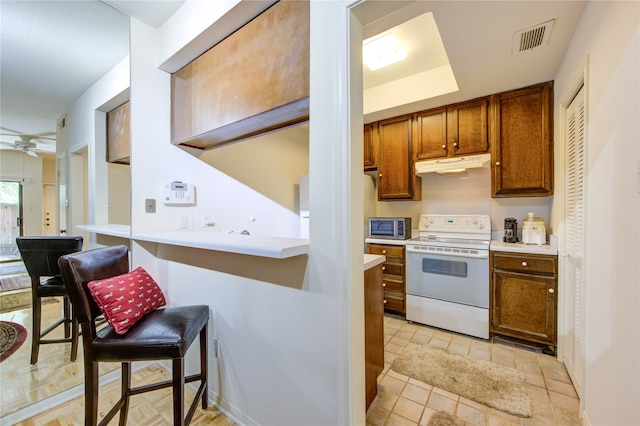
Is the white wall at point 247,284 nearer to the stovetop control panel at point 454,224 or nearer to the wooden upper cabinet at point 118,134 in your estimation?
the wooden upper cabinet at point 118,134

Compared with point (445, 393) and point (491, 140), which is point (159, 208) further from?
point (491, 140)

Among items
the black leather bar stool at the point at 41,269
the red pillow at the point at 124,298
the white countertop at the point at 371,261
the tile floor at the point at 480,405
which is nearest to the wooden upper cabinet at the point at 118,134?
the black leather bar stool at the point at 41,269

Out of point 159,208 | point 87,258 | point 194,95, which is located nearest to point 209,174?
point 159,208

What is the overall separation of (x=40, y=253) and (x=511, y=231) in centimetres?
397

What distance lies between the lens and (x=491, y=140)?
2652mm

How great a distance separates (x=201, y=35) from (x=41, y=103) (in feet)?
3.98

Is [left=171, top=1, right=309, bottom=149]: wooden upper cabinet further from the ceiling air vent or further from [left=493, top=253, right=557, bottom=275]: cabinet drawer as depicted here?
[left=493, top=253, right=557, bottom=275]: cabinet drawer

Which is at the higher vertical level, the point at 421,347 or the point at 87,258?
the point at 87,258

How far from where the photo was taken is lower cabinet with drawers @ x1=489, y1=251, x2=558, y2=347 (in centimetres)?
219

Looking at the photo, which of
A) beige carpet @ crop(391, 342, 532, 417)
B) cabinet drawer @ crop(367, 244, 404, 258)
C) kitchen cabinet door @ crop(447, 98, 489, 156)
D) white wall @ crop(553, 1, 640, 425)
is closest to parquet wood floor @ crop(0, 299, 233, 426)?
beige carpet @ crop(391, 342, 532, 417)

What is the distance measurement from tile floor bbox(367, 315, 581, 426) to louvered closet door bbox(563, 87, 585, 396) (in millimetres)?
142

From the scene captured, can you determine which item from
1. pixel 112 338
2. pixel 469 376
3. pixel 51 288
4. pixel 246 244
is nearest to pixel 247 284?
pixel 246 244

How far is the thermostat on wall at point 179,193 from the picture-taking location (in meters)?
2.09

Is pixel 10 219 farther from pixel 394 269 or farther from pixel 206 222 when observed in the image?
pixel 394 269
